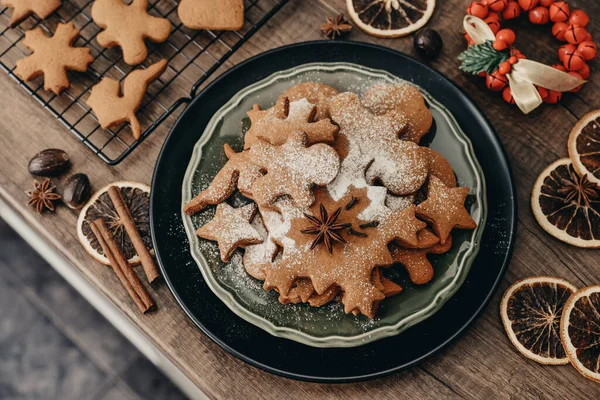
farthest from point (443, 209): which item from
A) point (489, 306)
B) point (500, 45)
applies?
point (500, 45)

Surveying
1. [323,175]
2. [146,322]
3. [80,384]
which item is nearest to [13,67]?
[146,322]

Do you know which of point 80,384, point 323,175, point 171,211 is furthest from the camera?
point 80,384

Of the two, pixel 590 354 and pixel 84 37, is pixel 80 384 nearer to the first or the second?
pixel 84 37

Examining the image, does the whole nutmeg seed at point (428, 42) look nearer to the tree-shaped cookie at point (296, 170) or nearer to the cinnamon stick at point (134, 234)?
the tree-shaped cookie at point (296, 170)

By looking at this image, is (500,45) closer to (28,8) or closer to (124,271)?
(124,271)

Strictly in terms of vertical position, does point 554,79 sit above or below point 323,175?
below

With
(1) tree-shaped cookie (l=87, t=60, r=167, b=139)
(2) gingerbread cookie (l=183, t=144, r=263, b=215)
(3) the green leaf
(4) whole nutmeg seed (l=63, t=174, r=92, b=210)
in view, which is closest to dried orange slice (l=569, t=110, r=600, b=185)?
(3) the green leaf
